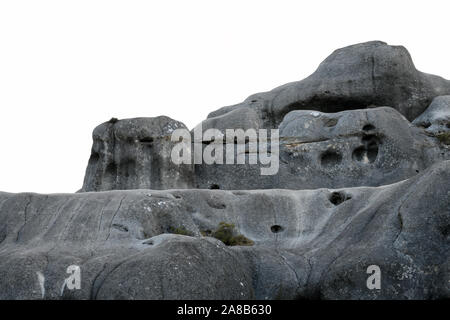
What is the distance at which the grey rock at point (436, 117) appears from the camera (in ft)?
78.5

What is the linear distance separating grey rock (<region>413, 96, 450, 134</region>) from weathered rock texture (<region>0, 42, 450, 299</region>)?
2.3 inches

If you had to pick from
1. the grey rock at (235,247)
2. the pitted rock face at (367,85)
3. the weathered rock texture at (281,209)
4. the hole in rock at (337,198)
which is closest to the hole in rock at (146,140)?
the weathered rock texture at (281,209)

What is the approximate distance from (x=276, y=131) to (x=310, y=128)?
1.19 meters

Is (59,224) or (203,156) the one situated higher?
(203,156)

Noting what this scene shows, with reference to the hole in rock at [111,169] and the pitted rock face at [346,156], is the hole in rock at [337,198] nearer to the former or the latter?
the pitted rock face at [346,156]

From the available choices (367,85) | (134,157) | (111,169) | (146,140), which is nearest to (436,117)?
(367,85)

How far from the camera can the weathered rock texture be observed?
48.6ft

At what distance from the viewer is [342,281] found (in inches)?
598

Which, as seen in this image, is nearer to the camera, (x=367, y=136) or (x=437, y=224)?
(x=437, y=224)

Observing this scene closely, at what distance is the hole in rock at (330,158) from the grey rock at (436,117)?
3.05 metres
